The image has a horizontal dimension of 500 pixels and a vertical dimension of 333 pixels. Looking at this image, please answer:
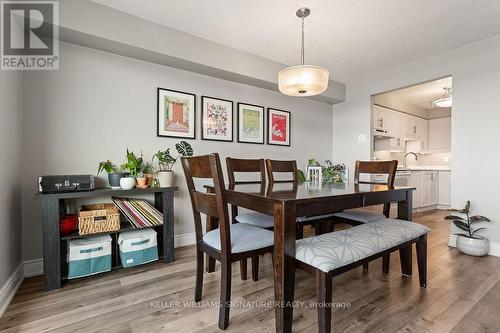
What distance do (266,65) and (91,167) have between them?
90.8 inches

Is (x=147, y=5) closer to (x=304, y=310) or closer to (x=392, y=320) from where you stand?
→ (x=304, y=310)

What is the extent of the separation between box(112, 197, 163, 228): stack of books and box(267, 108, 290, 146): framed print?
186cm

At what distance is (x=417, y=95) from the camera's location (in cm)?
455

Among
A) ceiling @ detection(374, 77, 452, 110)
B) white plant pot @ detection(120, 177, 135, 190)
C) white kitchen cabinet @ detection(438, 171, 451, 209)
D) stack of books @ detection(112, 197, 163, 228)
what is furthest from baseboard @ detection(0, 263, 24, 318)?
white kitchen cabinet @ detection(438, 171, 451, 209)

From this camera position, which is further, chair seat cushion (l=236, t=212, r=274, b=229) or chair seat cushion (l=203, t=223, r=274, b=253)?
chair seat cushion (l=236, t=212, r=274, b=229)

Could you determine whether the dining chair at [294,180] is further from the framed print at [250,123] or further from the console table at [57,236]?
the console table at [57,236]

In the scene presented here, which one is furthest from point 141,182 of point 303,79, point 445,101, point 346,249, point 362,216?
point 445,101

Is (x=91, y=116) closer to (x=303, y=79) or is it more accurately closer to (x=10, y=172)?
(x=10, y=172)

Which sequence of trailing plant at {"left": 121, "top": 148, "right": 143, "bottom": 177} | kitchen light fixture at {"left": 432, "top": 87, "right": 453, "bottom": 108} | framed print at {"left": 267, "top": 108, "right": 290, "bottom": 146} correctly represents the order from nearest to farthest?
trailing plant at {"left": 121, "top": 148, "right": 143, "bottom": 177}, framed print at {"left": 267, "top": 108, "right": 290, "bottom": 146}, kitchen light fixture at {"left": 432, "top": 87, "right": 453, "bottom": 108}

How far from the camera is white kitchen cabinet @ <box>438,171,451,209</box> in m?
4.93

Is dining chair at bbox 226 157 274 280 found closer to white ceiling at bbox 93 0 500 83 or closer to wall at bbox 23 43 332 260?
wall at bbox 23 43 332 260

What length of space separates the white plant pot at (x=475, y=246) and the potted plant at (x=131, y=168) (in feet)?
11.0

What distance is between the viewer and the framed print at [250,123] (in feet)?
10.3

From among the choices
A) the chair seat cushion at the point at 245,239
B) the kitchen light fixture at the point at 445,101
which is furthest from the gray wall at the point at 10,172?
the kitchen light fixture at the point at 445,101
